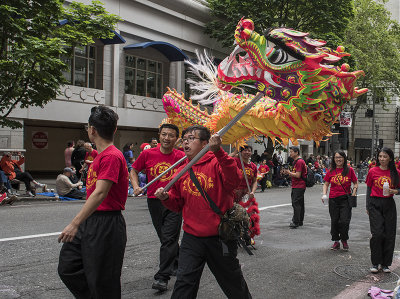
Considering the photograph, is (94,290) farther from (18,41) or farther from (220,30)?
(220,30)

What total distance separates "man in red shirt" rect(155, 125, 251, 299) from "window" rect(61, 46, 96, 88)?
1740 cm

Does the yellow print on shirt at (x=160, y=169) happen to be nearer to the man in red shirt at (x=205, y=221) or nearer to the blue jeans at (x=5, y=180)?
the man in red shirt at (x=205, y=221)

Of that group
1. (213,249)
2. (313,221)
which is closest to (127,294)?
(213,249)

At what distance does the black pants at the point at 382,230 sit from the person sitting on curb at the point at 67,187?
964 centimetres

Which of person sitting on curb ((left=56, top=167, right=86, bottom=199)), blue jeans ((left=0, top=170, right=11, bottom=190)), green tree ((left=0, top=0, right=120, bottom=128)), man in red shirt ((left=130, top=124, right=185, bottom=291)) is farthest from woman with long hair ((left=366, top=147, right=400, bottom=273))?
blue jeans ((left=0, top=170, right=11, bottom=190))

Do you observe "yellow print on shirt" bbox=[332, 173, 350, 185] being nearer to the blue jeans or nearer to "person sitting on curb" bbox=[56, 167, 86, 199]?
"person sitting on curb" bbox=[56, 167, 86, 199]

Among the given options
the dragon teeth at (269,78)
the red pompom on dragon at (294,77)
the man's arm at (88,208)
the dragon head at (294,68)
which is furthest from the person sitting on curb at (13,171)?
the man's arm at (88,208)

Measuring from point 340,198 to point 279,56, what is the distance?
9.98 ft

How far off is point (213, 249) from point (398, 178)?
3.76 meters

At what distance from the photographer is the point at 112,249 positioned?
3367mm

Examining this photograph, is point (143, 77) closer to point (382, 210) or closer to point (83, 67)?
point (83, 67)

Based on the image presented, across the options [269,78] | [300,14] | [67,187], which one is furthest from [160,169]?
[300,14]

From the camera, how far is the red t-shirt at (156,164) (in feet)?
18.1

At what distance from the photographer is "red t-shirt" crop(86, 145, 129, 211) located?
334cm
